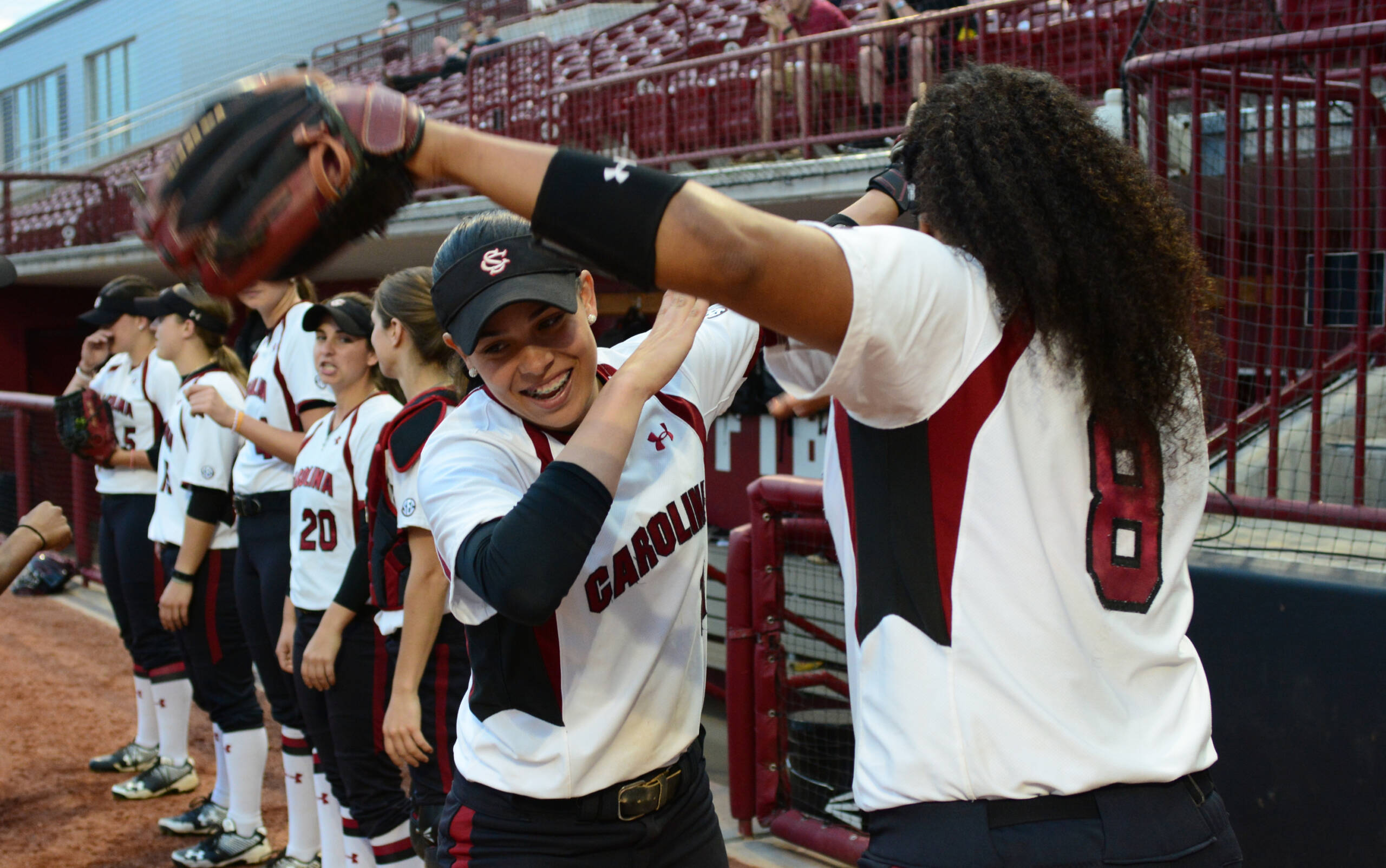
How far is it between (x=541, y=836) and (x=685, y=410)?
0.75 m

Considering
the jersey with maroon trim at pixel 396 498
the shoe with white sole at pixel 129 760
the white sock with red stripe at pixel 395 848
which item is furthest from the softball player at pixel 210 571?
the jersey with maroon trim at pixel 396 498

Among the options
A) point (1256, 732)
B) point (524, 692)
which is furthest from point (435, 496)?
point (1256, 732)

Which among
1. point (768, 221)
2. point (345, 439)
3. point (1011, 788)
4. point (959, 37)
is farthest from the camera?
point (959, 37)

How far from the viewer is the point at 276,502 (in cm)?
385

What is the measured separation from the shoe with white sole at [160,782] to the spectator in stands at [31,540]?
2002 mm

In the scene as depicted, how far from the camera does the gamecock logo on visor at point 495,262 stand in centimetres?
167

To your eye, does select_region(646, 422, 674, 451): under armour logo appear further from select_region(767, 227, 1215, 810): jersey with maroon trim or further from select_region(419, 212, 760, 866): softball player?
select_region(767, 227, 1215, 810): jersey with maroon trim

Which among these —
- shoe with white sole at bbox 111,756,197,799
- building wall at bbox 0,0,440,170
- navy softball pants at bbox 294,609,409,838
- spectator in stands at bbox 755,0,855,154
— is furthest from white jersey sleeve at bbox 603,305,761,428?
building wall at bbox 0,0,440,170

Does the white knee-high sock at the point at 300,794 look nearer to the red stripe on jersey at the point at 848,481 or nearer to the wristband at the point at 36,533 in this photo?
the wristband at the point at 36,533

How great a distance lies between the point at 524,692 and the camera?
5.83ft

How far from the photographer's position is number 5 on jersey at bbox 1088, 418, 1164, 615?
1223 millimetres

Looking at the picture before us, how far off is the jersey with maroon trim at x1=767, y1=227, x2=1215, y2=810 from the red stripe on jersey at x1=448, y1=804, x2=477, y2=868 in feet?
2.74

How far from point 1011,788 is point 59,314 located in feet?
65.4

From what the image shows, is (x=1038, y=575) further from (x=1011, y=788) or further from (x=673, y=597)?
(x=673, y=597)
